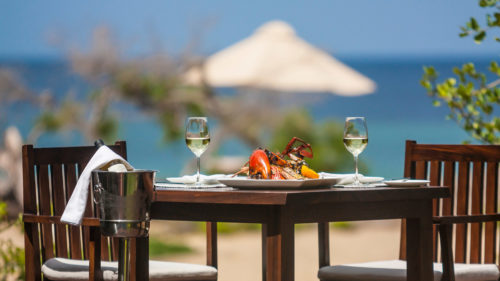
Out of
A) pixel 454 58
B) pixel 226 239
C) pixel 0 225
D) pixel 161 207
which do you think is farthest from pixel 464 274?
pixel 454 58

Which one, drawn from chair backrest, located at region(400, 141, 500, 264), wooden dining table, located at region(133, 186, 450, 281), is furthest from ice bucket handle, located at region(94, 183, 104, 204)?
chair backrest, located at region(400, 141, 500, 264)

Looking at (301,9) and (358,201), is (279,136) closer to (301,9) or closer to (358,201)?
(358,201)

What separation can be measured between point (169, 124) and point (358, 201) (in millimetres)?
11782

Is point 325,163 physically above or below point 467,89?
below

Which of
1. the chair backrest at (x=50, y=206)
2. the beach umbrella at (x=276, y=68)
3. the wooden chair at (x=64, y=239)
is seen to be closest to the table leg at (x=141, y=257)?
the wooden chair at (x=64, y=239)

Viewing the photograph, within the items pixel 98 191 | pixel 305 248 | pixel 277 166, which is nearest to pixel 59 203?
pixel 98 191

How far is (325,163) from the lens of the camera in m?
11.6

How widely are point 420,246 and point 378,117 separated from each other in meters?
31.6

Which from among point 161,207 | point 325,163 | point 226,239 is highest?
point 161,207

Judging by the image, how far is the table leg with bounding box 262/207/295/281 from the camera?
2.38m

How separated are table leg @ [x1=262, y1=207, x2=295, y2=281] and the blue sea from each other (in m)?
15.9

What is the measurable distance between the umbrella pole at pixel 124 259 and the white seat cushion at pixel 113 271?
15.4 inches

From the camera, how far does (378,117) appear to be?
33.9 metres

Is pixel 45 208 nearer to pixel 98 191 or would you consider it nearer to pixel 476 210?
pixel 98 191
